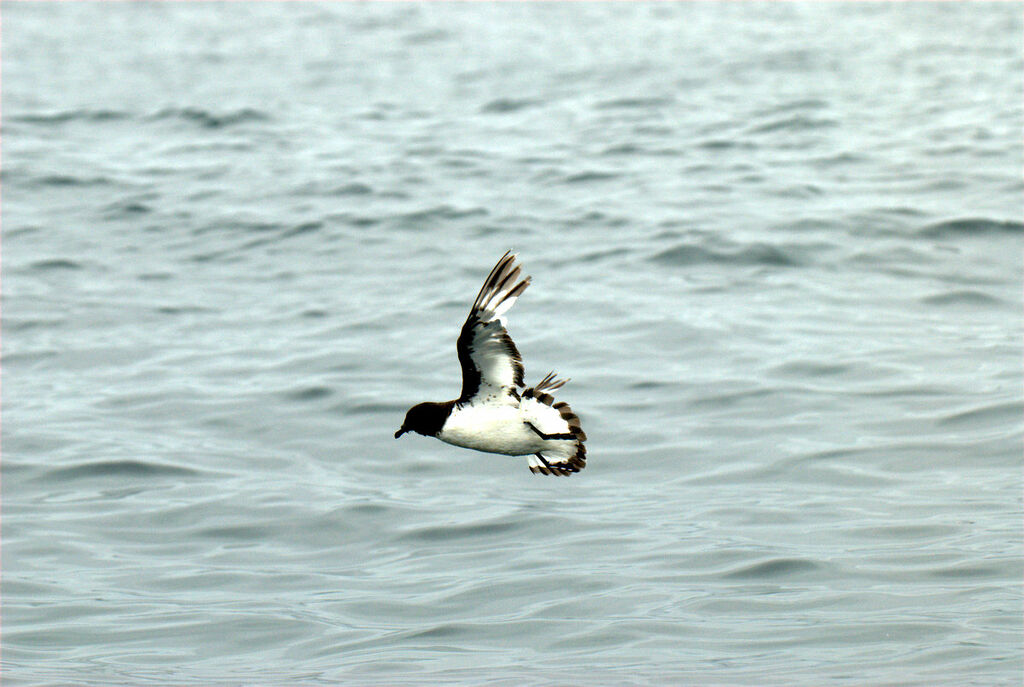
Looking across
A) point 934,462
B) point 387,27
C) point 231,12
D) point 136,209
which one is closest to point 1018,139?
point 934,462

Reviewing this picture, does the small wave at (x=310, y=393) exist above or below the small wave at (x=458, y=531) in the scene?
above

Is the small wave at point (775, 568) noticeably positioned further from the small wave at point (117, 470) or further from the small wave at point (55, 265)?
the small wave at point (55, 265)

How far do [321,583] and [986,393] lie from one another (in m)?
6.50

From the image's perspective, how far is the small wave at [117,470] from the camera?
40.1ft

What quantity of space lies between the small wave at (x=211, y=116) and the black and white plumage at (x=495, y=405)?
19854 mm

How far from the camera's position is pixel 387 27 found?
36656mm

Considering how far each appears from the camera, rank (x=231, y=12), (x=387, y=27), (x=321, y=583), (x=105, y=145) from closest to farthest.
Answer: (x=321, y=583) → (x=105, y=145) → (x=387, y=27) → (x=231, y=12)

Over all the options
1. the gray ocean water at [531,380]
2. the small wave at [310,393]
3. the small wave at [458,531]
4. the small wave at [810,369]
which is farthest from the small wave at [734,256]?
the small wave at [458,531]

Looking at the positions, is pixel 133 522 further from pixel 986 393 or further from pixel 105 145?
pixel 105 145

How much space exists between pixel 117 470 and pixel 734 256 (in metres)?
8.03

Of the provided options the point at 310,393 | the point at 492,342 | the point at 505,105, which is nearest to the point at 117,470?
the point at 310,393

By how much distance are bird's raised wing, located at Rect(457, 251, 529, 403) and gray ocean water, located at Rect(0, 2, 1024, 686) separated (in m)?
2.72

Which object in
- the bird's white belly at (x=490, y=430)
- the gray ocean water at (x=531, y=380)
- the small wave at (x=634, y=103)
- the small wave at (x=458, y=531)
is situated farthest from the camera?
the small wave at (x=634, y=103)

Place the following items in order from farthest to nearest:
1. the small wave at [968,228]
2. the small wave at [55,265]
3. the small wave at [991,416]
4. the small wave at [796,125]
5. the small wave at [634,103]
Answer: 1. the small wave at [634,103]
2. the small wave at [796,125]
3. the small wave at [55,265]
4. the small wave at [968,228]
5. the small wave at [991,416]
